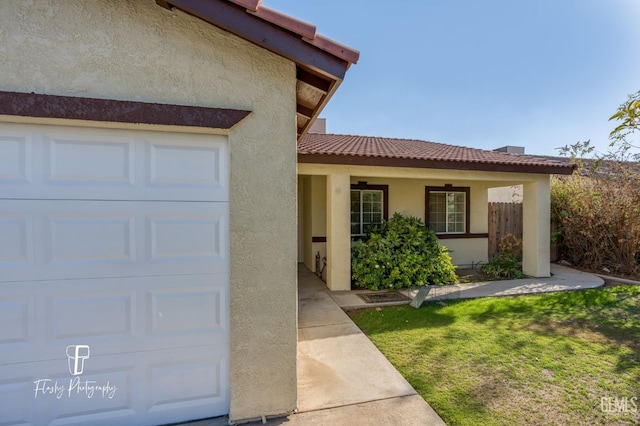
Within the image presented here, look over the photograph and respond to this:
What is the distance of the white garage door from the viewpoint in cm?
264

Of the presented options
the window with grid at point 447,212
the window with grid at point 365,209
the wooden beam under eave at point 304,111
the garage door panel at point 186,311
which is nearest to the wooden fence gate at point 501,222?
the window with grid at point 447,212

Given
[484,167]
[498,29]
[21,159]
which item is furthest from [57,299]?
[498,29]

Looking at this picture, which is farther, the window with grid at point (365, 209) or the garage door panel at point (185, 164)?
the window with grid at point (365, 209)

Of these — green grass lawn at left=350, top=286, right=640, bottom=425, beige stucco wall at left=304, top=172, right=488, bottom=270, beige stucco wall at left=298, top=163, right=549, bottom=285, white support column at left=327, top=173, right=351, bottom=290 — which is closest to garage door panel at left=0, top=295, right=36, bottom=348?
green grass lawn at left=350, top=286, right=640, bottom=425

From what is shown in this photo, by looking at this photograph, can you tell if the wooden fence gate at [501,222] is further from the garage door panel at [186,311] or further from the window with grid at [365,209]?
the garage door panel at [186,311]

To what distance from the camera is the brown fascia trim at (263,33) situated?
2.65 meters

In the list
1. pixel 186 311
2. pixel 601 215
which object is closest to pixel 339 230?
pixel 186 311

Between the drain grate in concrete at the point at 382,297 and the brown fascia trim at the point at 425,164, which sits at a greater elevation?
the brown fascia trim at the point at 425,164

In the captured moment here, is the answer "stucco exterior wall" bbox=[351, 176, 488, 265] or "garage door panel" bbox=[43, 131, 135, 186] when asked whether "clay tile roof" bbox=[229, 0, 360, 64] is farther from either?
"stucco exterior wall" bbox=[351, 176, 488, 265]

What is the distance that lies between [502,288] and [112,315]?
8.81m

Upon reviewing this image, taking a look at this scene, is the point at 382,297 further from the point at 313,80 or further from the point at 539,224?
the point at 539,224

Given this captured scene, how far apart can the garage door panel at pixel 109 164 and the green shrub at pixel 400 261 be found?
228 inches

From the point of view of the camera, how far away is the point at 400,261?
816 centimetres

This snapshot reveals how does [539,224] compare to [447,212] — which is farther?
[447,212]
